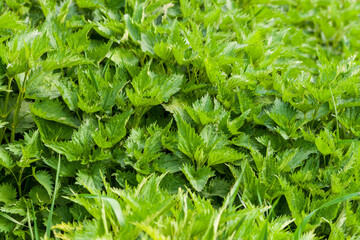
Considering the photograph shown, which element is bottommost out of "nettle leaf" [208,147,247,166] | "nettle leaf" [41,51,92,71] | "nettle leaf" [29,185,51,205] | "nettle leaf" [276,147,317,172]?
"nettle leaf" [29,185,51,205]

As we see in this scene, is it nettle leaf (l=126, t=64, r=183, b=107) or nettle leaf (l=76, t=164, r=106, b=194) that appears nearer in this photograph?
nettle leaf (l=76, t=164, r=106, b=194)

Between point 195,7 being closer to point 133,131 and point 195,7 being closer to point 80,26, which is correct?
point 80,26

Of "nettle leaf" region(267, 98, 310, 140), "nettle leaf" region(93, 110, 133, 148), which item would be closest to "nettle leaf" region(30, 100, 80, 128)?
"nettle leaf" region(93, 110, 133, 148)

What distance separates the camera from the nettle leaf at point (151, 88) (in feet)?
5.71

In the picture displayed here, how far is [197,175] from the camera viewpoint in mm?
1698

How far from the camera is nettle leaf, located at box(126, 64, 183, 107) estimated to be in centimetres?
174

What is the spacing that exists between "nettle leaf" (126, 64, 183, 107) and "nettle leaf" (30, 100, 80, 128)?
266mm

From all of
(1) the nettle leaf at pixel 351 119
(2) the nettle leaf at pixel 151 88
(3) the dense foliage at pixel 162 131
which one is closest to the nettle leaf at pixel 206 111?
(3) the dense foliage at pixel 162 131

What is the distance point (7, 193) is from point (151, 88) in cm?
72

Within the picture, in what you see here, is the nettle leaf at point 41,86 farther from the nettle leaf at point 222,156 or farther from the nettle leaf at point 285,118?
the nettle leaf at point 285,118

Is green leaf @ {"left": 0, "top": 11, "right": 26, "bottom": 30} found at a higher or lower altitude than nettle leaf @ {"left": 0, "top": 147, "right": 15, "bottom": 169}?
higher

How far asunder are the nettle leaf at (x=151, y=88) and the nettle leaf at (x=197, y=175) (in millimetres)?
305

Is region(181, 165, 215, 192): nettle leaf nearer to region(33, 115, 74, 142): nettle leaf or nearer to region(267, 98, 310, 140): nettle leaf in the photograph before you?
region(267, 98, 310, 140): nettle leaf

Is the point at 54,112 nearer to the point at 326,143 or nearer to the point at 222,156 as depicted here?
the point at 222,156
